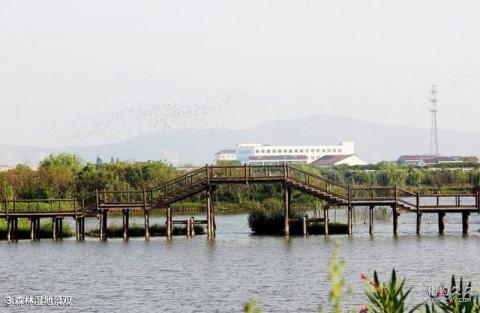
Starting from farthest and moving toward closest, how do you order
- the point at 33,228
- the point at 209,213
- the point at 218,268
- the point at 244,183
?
the point at 33,228, the point at 209,213, the point at 244,183, the point at 218,268

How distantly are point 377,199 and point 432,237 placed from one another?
3.79 m

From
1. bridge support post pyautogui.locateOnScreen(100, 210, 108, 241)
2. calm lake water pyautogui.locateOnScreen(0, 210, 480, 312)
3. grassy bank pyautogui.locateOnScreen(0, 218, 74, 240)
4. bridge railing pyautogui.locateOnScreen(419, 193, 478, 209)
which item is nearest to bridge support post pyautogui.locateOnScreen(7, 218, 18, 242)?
grassy bank pyautogui.locateOnScreen(0, 218, 74, 240)

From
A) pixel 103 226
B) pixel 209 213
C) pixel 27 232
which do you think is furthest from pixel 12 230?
pixel 209 213

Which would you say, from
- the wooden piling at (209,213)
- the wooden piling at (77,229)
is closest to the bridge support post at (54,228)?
the wooden piling at (77,229)

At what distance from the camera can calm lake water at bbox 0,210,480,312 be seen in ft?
121

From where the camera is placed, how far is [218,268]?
157 ft

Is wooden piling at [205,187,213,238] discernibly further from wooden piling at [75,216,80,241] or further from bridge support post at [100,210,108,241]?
wooden piling at [75,216,80,241]

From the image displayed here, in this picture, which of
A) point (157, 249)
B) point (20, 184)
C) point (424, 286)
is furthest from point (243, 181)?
point (20, 184)

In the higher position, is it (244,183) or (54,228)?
(244,183)

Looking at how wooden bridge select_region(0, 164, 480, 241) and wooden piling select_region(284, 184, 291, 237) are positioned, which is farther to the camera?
wooden piling select_region(284, 184, 291, 237)

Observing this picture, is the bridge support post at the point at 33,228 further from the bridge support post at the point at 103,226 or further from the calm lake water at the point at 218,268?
the bridge support post at the point at 103,226

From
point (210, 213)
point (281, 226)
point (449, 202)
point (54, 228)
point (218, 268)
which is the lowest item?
point (218, 268)

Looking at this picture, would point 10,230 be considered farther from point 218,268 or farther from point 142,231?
point 218,268

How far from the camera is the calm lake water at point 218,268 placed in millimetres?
37031
